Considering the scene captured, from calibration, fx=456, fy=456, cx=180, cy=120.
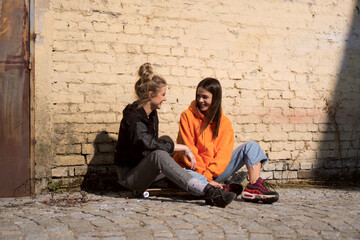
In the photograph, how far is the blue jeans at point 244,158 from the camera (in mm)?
4789

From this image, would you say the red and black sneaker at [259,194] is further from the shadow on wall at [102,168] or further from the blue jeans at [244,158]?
the shadow on wall at [102,168]

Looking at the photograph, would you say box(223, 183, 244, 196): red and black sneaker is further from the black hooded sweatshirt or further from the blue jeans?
the black hooded sweatshirt

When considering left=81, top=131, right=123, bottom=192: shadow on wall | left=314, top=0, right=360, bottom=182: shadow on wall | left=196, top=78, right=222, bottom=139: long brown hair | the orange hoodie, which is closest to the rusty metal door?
left=81, top=131, right=123, bottom=192: shadow on wall

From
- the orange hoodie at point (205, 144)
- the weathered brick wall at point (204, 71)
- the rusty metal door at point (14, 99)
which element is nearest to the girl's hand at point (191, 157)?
the orange hoodie at point (205, 144)

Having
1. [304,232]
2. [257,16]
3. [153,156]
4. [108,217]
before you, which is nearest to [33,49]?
[153,156]

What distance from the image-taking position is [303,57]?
6.43m

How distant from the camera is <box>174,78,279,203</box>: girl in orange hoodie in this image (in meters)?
4.81

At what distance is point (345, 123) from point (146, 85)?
3.35 meters

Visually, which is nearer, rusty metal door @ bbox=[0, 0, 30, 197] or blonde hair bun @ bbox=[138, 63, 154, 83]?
blonde hair bun @ bbox=[138, 63, 154, 83]

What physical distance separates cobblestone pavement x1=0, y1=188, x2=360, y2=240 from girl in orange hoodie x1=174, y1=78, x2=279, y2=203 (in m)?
0.36

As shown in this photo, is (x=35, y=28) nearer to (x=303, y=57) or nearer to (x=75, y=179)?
(x=75, y=179)

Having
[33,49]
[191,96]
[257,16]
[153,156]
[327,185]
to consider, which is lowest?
[327,185]

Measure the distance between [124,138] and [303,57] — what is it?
3050 mm

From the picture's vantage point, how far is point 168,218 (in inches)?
155
